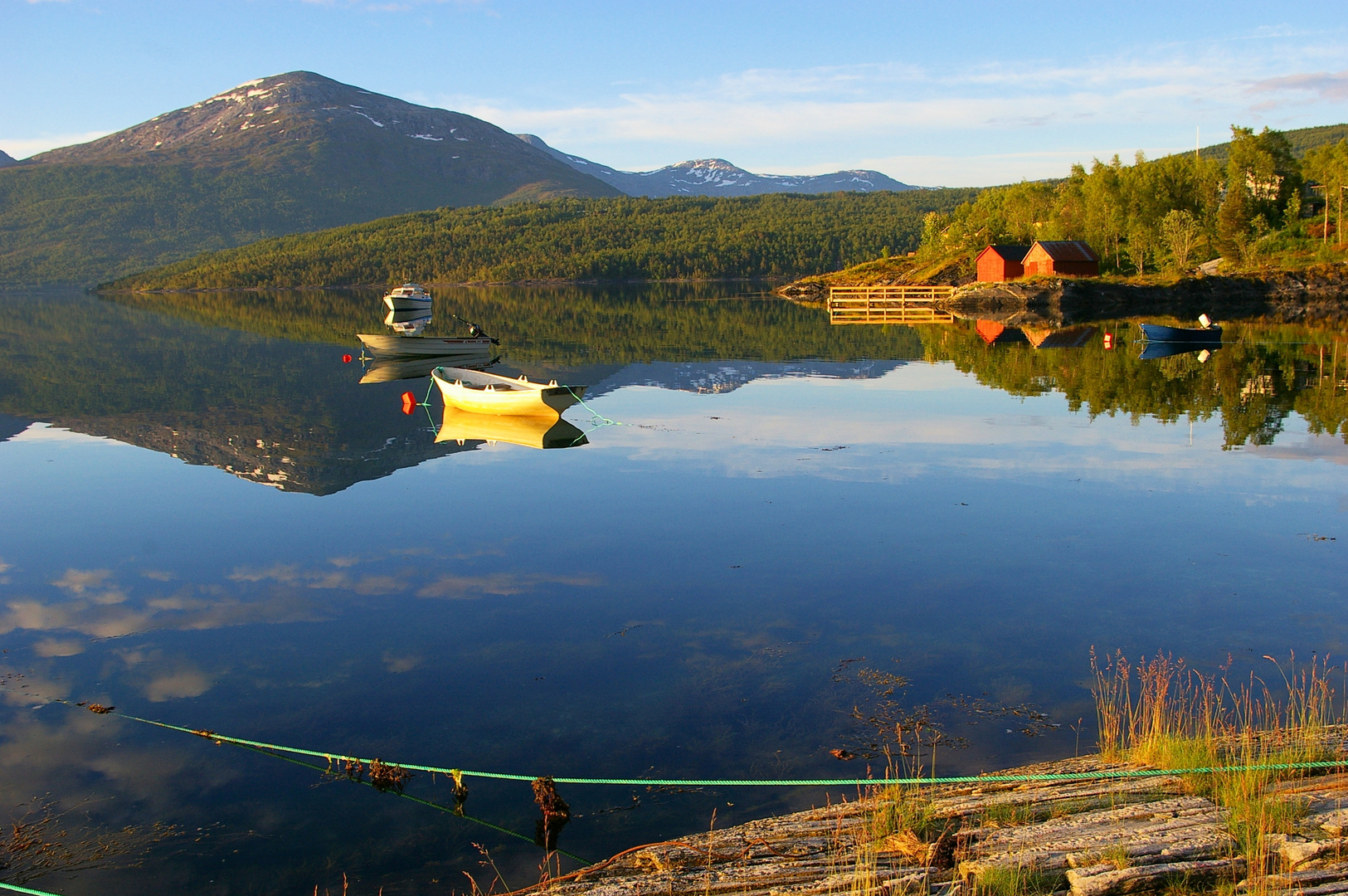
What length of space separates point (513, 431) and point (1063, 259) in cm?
8054

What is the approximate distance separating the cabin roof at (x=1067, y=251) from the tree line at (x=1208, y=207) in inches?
175

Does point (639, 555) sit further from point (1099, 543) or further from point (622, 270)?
point (622, 270)

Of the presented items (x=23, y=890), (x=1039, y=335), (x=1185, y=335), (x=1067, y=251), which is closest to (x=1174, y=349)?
(x=1185, y=335)

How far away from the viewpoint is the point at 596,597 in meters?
13.5

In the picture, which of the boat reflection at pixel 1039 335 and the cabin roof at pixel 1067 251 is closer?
the boat reflection at pixel 1039 335

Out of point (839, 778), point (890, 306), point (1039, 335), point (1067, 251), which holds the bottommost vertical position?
point (839, 778)

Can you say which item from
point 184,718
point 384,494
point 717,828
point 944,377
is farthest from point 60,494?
point 944,377

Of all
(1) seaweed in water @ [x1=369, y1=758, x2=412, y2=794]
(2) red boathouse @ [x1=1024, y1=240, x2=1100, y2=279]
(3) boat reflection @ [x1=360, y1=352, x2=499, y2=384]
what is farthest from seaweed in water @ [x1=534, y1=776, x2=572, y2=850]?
(2) red boathouse @ [x1=1024, y1=240, x2=1100, y2=279]

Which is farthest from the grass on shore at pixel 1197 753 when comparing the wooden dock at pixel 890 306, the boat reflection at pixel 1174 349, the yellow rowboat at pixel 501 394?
the wooden dock at pixel 890 306

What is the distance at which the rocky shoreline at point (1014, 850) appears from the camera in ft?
19.3

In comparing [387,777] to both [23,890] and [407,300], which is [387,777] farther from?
[407,300]

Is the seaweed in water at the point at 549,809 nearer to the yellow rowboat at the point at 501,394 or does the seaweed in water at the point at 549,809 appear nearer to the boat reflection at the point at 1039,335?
the yellow rowboat at the point at 501,394

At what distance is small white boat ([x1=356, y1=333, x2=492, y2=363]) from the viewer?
4662cm

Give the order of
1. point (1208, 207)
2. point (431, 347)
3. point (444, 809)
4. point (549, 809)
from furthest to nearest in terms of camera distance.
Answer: point (1208, 207), point (431, 347), point (444, 809), point (549, 809)
